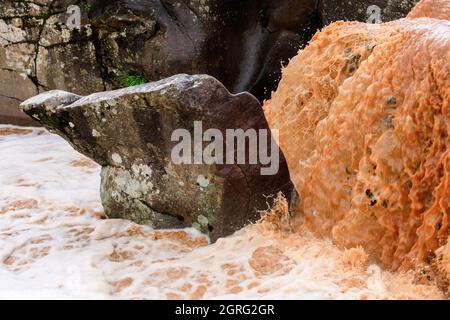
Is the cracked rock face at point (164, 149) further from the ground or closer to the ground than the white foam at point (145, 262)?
further from the ground

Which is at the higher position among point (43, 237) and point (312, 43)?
point (312, 43)

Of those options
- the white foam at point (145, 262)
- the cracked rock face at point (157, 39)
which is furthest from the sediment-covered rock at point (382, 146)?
the cracked rock face at point (157, 39)

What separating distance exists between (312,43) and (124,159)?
193cm

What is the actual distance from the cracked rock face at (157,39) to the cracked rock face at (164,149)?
8.10 feet

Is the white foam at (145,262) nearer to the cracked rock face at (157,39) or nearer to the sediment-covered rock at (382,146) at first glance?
the sediment-covered rock at (382,146)

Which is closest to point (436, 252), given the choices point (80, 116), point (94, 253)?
point (94, 253)

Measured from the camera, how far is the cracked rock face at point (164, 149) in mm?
3910

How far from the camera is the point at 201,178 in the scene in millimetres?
4102

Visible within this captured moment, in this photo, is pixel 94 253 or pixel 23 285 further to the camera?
pixel 94 253

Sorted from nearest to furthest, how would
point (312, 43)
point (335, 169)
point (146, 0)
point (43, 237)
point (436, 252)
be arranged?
point (436, 252)
point (335, 169)
point (43, 237)
point (312, 43)
point (146, 0)

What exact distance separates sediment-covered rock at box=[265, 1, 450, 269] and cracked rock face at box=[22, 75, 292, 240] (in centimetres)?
39

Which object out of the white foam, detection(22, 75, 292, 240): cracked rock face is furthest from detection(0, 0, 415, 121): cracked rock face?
detection(22, 75, 292, 240): cracked rock face

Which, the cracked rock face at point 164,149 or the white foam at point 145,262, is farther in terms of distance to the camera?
the cracked rock face at point 164,149

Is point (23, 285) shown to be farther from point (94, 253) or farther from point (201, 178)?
point (201, 178)
